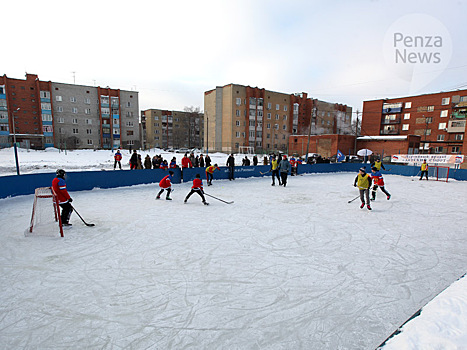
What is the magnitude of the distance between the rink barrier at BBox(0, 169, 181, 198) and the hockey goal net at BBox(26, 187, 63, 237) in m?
5.09

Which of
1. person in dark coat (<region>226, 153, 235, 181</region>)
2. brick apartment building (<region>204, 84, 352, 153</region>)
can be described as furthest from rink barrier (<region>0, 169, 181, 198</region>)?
brick apartment building (<region>204, 84, 352, 153</region>)

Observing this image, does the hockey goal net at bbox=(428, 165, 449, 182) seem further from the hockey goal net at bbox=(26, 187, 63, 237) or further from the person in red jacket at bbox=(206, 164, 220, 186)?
the hockey goal net at bbox=(26, 187, 63, 237)

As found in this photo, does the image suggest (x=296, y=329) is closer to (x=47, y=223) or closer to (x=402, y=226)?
(x=402, y=226)

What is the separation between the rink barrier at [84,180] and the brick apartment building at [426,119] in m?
37.8

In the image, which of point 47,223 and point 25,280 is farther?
point 47,223

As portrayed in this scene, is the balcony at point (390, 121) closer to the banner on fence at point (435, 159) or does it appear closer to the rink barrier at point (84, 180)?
Answer: the banner on fence at point (435, 159)

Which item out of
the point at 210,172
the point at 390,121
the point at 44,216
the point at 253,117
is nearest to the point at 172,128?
the point at 253,117

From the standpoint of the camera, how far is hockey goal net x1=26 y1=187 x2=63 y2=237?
644 cm

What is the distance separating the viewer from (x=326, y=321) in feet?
10.8

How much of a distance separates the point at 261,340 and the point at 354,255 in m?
3.31

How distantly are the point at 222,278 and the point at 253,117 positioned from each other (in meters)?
50.1

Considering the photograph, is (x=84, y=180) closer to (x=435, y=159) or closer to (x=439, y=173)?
(x=439, y=173)

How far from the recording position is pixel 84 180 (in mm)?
12281

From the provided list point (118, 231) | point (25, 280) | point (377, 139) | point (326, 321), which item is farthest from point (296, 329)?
point (377, 139)
